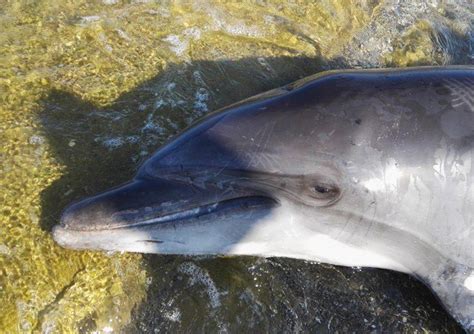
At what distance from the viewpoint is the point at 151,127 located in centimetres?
570

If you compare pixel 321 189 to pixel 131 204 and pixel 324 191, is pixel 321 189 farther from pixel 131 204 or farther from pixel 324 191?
pixel 131 204

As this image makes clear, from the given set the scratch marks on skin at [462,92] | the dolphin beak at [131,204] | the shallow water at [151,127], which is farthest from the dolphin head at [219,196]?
the scratch marks on skin at [462,92]

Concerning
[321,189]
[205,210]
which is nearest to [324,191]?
[321,189]

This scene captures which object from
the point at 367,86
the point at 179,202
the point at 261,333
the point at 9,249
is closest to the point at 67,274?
the point at 9,249

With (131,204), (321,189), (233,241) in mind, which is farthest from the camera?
(233,241)

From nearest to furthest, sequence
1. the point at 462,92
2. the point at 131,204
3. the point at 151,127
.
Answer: the point at 131,204, the point at 462,92, the point at 151,127

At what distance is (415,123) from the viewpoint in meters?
4.40

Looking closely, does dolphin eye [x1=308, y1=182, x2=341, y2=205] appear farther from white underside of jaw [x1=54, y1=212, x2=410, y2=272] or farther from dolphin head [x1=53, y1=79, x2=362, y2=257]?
white underside of jaw [x1=54, y1=212, x2=410, y2=272]

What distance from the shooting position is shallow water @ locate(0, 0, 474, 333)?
4.40 meters

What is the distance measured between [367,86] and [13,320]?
3.17 m

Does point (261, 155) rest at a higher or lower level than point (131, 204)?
higher

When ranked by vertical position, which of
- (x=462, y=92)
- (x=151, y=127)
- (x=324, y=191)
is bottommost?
(x=151, y=127)

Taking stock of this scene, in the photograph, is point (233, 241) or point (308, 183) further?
point (233, 241)

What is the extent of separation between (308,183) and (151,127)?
2.03 m
